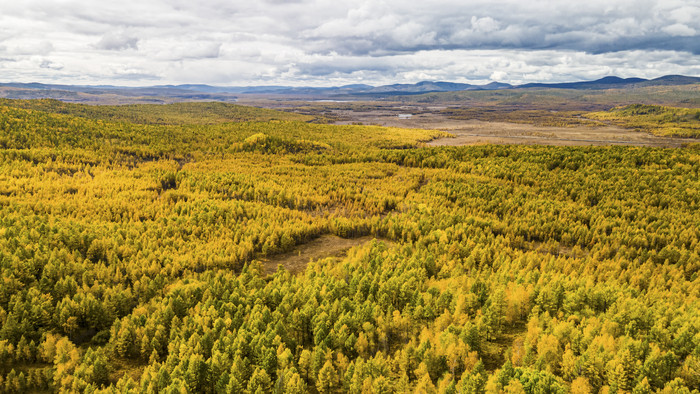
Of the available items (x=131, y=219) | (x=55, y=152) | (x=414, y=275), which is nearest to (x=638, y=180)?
(x=414, y=275)

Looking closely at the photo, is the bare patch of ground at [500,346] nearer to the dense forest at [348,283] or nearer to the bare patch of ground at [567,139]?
the dense forest at [348,283]

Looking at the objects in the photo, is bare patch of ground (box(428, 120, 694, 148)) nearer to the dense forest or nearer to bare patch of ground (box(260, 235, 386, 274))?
the dense forest

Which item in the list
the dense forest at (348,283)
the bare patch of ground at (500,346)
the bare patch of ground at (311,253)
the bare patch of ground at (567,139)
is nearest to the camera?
the dense forest at (348,283)

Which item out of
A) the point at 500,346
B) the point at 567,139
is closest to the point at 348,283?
the point at 500,346

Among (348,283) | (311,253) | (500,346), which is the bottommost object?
(311,253)

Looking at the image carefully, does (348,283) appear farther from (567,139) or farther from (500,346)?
(567,139)

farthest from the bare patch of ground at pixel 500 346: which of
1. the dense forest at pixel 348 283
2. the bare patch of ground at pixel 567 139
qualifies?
the bare patch of ground at pixel 567 139
